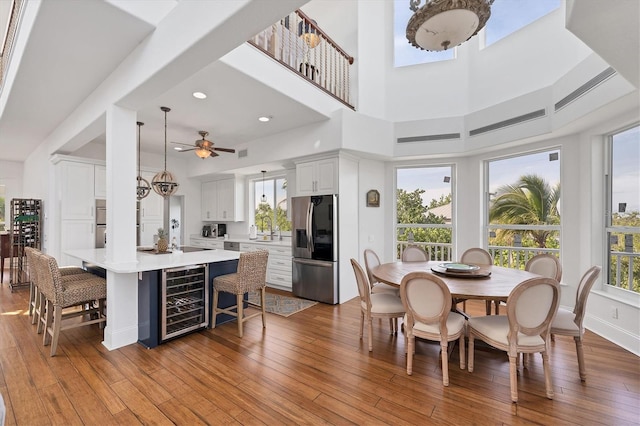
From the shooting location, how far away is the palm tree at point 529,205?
4.40 meters

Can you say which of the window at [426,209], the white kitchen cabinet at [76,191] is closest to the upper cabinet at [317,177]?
the window at [426,209]

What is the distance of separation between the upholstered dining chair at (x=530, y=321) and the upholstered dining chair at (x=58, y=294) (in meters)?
3.94

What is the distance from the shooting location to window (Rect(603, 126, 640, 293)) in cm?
332

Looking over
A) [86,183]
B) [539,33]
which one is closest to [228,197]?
[86,183]

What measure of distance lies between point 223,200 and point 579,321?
668cm

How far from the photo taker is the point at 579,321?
103 inches

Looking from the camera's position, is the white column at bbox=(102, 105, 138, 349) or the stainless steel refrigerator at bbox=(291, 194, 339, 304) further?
the stainless steel refrigerator at bbox=(291, 194, 339, 304)

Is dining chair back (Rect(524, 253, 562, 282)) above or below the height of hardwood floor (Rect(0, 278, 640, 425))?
above

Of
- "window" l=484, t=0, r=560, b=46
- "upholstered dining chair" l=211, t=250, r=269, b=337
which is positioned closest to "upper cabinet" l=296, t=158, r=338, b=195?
"upholstered dining chair" l=211, t=250, r=269, b=337

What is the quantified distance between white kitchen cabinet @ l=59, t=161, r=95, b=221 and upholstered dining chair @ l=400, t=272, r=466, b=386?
5831 mm

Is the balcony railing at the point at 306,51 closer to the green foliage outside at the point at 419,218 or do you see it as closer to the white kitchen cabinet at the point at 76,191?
the green foliage outside at the point at 419,218

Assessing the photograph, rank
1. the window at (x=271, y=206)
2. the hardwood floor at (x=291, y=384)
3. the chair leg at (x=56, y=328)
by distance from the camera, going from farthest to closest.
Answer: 1. the window at (x=271, y=206)
2. the chair leg at (x=56, y=328)
3. the hardwood floor at (x=291, y=384)

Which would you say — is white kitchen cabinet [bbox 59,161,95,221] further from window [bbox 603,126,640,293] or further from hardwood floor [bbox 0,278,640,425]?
window [bbox 603,126,640,293]

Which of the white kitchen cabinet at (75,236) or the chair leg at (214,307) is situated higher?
the white kitchen cabinet at (75,236)
